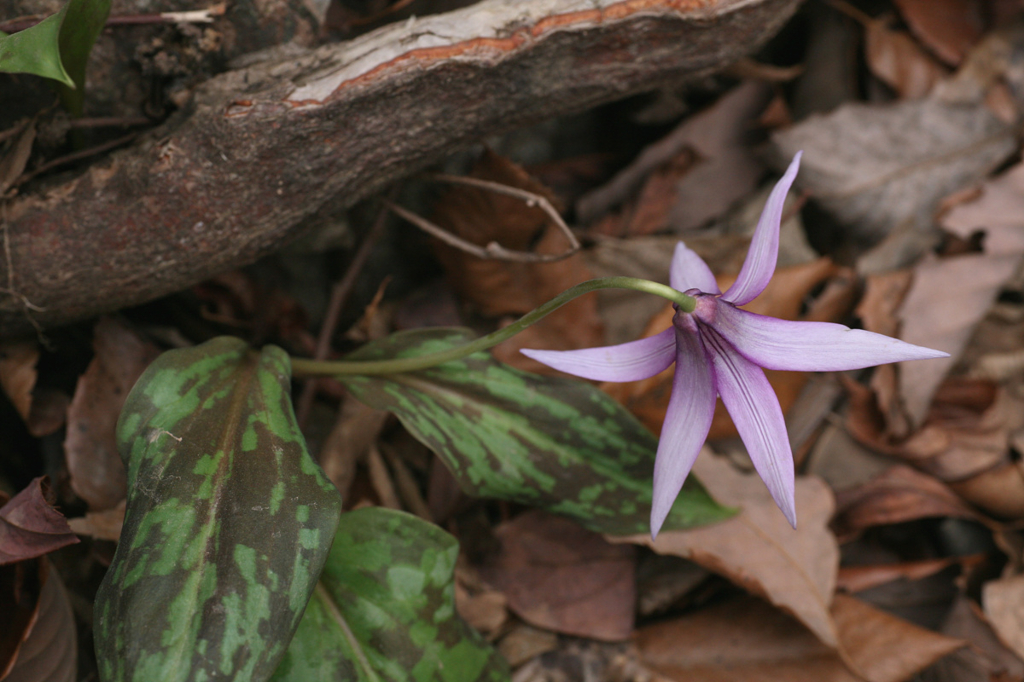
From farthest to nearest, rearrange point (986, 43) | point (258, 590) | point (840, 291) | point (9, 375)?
point (986, 43) < point (840, 291) < point (9, 375) < point (258, 590)

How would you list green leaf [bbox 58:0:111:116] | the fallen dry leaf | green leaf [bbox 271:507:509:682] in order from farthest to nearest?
the fallen dry leaf
green leaf [bbox 271:507:509:682]
green leaf [bbox 58:0:111:116]

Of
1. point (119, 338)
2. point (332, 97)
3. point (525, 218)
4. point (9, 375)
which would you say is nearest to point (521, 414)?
point (525, 218)

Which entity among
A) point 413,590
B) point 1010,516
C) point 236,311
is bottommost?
point 1010,516

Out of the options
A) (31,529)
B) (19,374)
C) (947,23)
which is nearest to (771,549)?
(31,529)

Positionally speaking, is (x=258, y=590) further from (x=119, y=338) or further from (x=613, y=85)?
(x=613, y=85)

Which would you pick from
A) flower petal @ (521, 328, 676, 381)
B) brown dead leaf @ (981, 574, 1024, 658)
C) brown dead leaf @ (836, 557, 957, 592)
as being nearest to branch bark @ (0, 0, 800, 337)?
flower petal @ (521, 328, 676, 381)

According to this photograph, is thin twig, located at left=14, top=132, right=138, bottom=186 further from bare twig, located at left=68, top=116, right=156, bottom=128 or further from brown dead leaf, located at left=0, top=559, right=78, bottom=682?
brown dead leaf, located at left=0, top=559, right=78, bottom=682

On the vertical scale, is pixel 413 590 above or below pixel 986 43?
below

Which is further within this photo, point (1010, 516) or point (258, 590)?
point (1010, 516)
